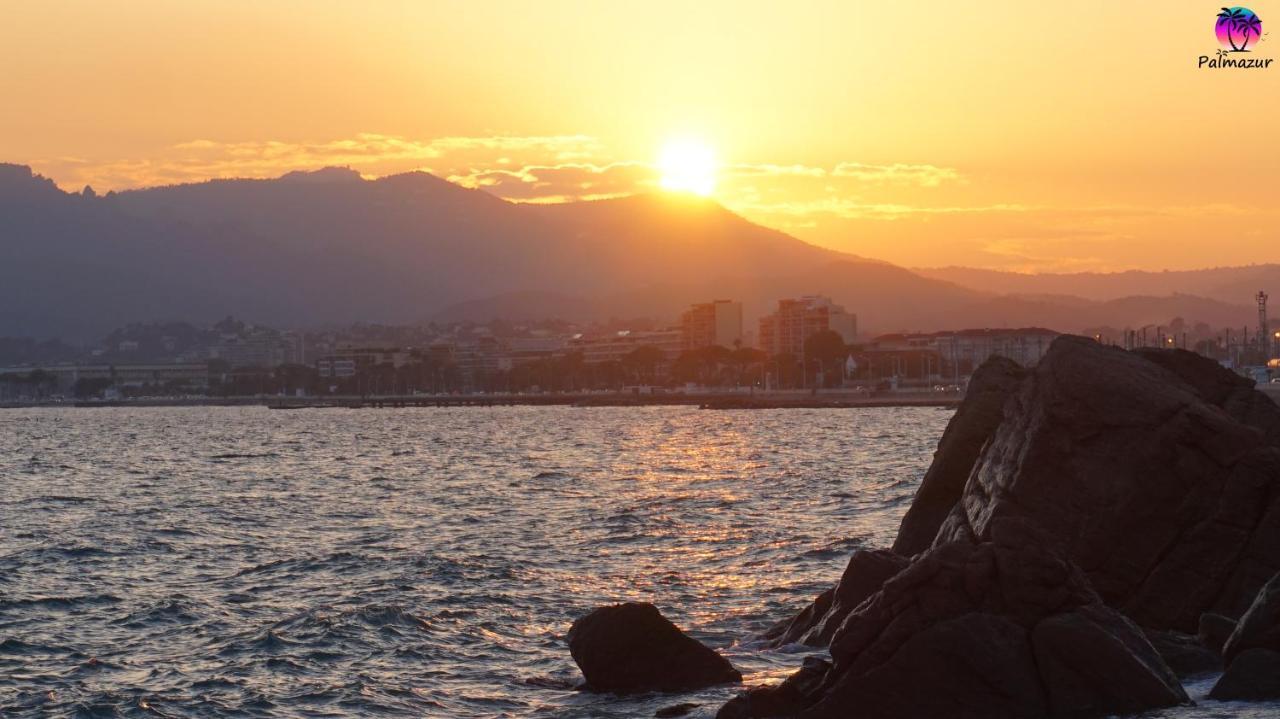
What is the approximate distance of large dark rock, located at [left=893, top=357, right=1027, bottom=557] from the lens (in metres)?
23.4

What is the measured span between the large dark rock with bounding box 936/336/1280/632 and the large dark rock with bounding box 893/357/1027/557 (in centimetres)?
341

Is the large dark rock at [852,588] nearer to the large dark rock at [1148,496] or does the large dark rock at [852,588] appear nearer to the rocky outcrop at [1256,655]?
the large dark rock at [1148,496]

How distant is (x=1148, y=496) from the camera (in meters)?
19.2

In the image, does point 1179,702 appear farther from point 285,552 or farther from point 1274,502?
point 285,552

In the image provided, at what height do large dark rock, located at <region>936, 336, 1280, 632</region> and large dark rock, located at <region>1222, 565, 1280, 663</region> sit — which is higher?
large dark rock, located at <region>936, 336, 1280, 632</region>

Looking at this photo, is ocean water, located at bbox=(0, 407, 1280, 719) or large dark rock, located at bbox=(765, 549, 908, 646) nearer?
large dark rock, located at bbox=(765, 549, 908, 646)

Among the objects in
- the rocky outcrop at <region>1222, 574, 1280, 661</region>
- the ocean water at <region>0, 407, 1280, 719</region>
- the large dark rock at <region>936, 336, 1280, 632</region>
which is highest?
the large dark rock at <region>936, 336, 1280, 632</region>

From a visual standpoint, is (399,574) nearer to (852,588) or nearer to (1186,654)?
(852,588)

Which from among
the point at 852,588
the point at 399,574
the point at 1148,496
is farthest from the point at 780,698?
the point at 399,574

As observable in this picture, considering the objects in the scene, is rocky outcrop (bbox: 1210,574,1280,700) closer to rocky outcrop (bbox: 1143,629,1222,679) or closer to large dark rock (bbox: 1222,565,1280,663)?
large dark rock (bbox: 1222,565,1280,663)

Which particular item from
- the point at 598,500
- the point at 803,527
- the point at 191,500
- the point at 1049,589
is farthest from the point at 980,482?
the point at 191,500

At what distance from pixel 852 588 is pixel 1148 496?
A: 386 cm

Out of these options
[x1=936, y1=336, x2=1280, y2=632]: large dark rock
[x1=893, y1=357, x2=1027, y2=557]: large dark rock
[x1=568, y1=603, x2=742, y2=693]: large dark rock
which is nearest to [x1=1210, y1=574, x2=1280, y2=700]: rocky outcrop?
[x1=936, y1=336, x2=1280, y2=632]: large dark rock

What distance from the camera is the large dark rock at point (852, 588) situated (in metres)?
19.6
